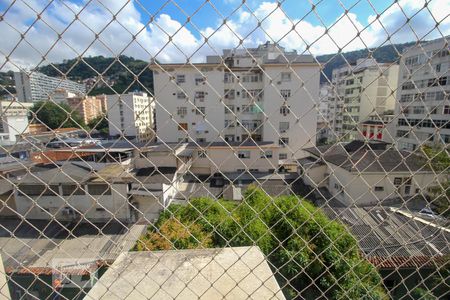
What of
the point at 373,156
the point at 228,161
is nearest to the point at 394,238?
the point at 373,156

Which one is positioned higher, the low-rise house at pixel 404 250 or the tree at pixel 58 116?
the tree at pixel 58 116

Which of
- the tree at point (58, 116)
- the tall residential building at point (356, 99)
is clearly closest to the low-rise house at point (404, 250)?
the tall residential building at point (356, 99)

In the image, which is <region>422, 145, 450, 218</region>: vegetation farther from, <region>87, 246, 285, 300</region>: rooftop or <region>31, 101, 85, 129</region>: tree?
<region>31, 101, 85, 129</region>: tree

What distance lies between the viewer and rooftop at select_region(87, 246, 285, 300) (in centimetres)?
113

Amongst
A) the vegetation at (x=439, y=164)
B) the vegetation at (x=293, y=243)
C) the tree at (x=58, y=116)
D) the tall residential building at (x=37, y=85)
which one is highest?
the tall residential building at (x=37, y=85)

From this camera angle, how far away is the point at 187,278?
1.22 meters

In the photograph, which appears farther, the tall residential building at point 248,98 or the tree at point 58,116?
the tall residential building at point 248,98

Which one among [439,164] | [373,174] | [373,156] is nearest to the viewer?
[439,164]

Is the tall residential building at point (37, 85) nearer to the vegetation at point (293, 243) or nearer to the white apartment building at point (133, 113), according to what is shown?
the white apartment building at point (133, 113)

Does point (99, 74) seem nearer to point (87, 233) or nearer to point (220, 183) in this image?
point (87, 233)

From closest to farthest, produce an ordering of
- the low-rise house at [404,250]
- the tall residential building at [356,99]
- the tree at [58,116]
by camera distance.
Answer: the tree at [58,116] → the tall residential building at [356,99] → the low-rise house at [404,250]

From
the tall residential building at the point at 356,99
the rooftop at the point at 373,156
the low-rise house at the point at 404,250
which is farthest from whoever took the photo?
the low-rise house at the point at 404,250

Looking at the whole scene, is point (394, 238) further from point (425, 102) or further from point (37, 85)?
point (37, 85)

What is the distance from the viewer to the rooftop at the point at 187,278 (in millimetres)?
1134
